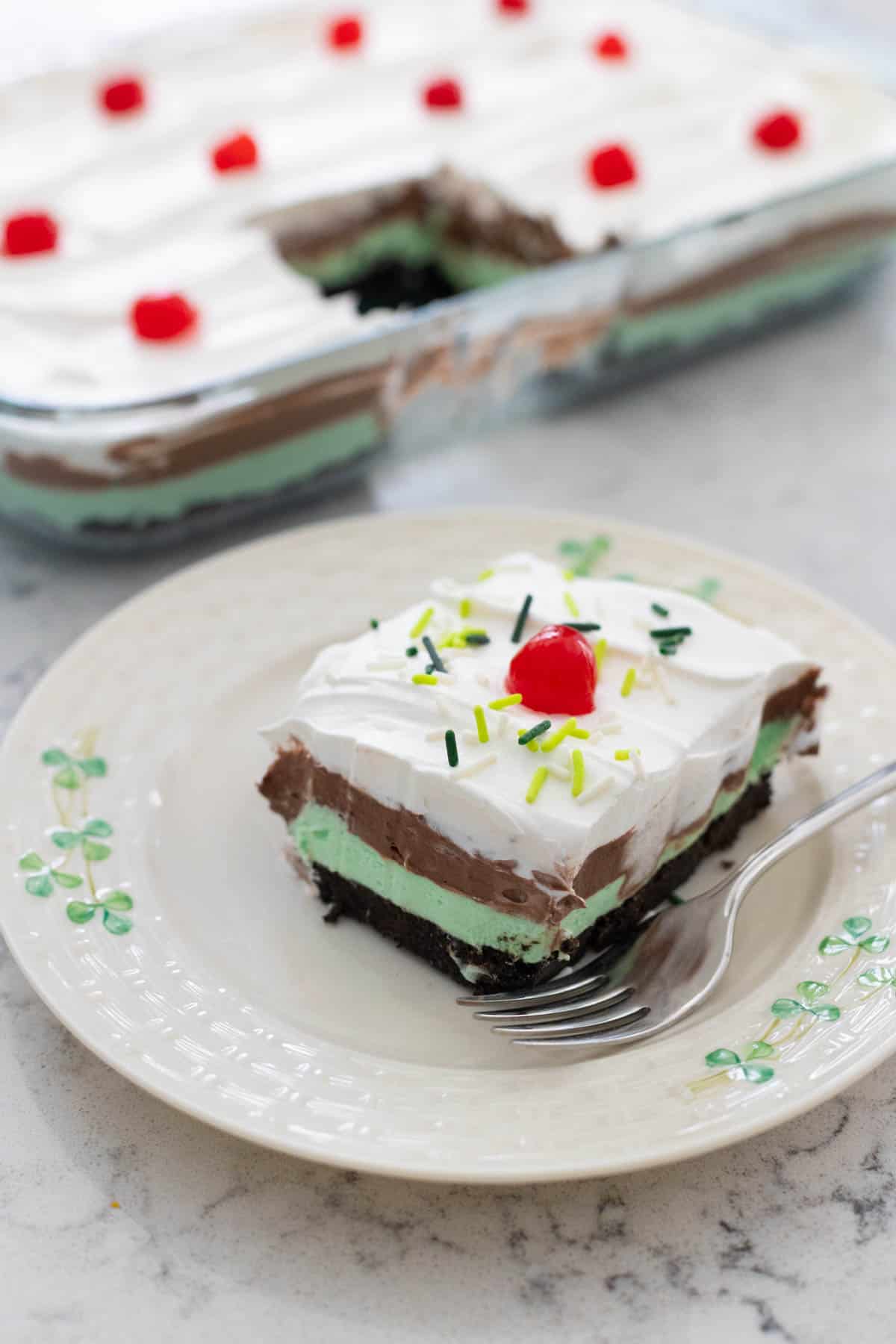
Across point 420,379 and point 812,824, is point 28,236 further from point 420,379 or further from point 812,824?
point 812,824

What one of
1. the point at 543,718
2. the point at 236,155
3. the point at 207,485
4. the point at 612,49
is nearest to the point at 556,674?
the point at 543,718

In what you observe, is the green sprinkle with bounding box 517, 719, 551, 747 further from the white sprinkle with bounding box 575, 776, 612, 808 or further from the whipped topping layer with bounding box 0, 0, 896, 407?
the whipped topping layer with bounding box 0, 0, 896, 407

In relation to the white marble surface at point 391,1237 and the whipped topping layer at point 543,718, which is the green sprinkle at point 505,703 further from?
the white marble surface at point 391,1237

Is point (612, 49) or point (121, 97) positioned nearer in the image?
point (121, 97)

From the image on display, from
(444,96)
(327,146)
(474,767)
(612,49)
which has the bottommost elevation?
(474,767)

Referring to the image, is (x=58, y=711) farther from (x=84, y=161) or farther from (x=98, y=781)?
(x=84, y=161)

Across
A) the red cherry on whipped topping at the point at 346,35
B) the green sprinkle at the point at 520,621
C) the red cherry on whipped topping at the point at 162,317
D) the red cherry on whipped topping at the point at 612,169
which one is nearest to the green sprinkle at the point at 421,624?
the green sprinkle at the point at 520,621
